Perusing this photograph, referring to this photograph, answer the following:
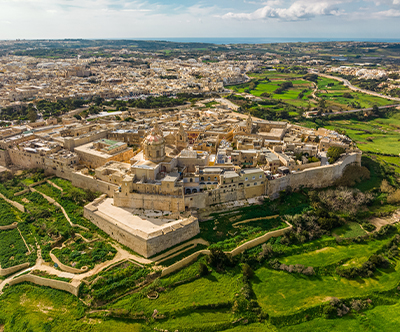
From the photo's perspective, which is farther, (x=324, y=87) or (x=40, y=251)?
(x=324, y=87)

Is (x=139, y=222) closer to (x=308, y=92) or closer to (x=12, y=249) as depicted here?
(x=12, y=249)

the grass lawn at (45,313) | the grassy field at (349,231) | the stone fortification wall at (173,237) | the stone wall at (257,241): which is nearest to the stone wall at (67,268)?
the grass lawn at (45,313)

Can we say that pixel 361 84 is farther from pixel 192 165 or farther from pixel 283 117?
pixel 192 165

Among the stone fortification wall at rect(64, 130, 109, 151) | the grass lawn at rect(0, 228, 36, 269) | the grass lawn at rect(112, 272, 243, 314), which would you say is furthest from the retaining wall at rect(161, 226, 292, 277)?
the stone fortification wall at rect(64, 130, 109, 151)

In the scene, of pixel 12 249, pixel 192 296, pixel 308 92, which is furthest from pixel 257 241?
pixel 308 92

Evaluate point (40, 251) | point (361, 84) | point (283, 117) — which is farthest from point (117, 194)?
point (361, 84)
